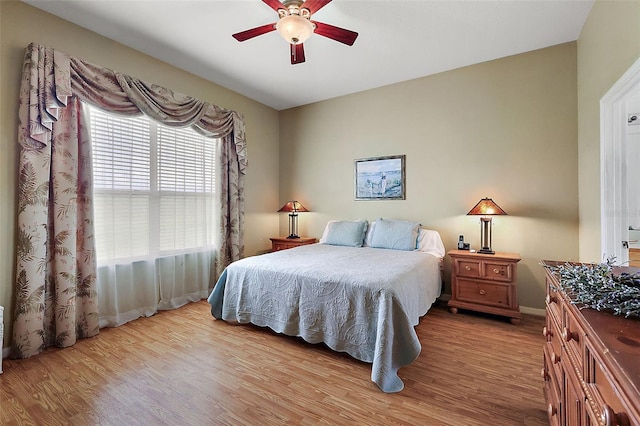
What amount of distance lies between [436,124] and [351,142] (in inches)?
46.6

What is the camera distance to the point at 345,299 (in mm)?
2090

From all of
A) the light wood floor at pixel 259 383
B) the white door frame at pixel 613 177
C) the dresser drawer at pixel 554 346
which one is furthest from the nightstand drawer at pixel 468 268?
the dresser drawer at pixel 554 346

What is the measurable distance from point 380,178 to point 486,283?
180cm

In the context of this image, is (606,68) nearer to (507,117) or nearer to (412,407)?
(507,117)

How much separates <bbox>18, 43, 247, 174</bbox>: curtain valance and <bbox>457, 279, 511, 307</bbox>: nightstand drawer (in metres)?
3.52

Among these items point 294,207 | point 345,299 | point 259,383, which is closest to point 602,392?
point 345,299

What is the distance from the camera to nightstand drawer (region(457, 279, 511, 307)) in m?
2.80

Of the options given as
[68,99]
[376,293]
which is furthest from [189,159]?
[376,293]

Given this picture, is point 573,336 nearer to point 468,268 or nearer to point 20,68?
point 468,268

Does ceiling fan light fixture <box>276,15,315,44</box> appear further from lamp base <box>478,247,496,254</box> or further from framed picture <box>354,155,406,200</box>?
lamp base <box>478,247,496,254</box>

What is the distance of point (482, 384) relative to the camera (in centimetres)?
182

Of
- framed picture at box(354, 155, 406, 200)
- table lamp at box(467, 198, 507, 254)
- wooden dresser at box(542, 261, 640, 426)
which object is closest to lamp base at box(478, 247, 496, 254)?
table lamp at box(467, 198, 507, 254)

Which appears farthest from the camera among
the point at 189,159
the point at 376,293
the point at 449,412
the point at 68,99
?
the point at 189,159

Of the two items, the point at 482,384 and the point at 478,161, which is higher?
the point at 478,161
